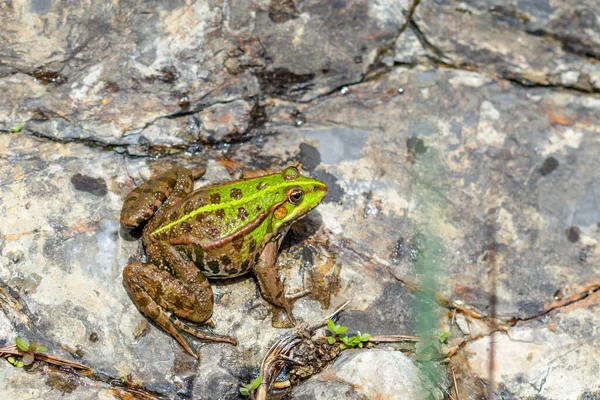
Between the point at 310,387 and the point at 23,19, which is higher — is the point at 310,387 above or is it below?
below

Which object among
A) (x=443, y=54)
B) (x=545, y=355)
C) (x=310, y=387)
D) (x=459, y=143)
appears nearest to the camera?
(x=310, y=387)

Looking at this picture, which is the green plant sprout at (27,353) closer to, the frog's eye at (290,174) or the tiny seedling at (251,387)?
the tiny seedling at (251,387)

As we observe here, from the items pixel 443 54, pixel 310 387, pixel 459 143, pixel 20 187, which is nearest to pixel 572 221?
pixel 459 143

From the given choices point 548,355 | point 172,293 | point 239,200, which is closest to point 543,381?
point 548,355

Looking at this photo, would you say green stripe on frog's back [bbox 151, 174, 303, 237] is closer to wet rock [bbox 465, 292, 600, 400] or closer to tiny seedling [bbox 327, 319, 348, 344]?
tiny seedling [bbox 327, 319, 348, 344]

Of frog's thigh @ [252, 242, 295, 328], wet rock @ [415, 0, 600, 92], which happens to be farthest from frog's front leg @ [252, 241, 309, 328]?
wet rock @ [415, 0, 600, 92]

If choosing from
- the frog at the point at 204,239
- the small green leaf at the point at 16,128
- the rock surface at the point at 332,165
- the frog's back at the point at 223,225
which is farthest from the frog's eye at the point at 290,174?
the small green leaf at the point at 16,128

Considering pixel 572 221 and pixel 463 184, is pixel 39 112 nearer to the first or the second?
pixel 463 184
